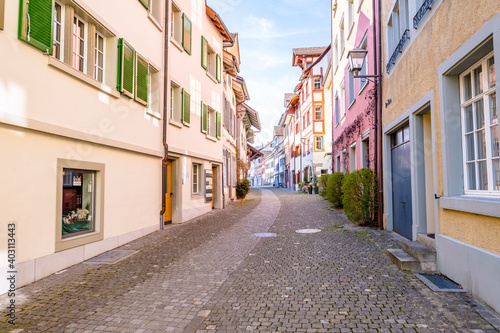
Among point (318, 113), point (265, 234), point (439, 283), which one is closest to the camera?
point (439, 283)

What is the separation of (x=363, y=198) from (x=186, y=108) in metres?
6.11

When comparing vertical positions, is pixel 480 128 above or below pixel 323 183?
above

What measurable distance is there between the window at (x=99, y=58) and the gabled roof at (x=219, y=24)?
24.5 feet

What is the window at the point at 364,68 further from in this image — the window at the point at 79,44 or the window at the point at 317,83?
the window at the point at 317,83

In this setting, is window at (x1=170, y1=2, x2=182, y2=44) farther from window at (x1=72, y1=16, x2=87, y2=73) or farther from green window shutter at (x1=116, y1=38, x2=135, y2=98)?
window at (x1=72, y1=16, x2=87, y2=73)

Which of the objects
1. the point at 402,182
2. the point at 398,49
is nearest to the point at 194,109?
the point at 398,49

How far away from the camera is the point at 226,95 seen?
17.5m

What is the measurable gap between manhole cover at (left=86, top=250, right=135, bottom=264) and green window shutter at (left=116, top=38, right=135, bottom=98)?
3.31 meters

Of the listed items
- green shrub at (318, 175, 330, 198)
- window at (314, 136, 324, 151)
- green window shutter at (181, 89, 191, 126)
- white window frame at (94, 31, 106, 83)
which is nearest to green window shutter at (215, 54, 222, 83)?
green window shutter at (181, 89, 191, 126)

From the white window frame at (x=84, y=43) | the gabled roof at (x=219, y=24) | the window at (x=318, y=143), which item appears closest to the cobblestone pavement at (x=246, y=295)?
the white window frame at (x=84, y=43)

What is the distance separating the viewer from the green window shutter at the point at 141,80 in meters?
8.08

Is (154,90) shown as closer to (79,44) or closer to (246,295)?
(79,44)

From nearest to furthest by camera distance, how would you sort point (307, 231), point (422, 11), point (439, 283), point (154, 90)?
1. point (439, 283)
2. point (422, 11)
3. point (307, 231)
4. point (154, 90)

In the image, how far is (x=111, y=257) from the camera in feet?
20.3
